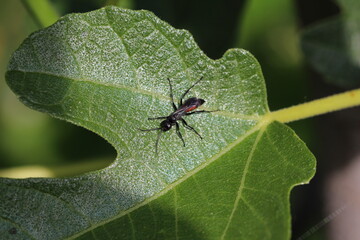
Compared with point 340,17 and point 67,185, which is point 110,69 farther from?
point 340,17

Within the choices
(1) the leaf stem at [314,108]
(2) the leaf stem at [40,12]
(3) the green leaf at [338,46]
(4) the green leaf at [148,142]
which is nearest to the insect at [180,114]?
(4) the green leaf at [148,142]

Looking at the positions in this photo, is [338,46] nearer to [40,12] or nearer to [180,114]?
[180,114]

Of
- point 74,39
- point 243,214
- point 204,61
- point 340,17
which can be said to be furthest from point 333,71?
point 74,39

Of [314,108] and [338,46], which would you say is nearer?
[314,108]

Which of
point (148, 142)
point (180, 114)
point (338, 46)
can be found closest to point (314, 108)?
point (180, 114)

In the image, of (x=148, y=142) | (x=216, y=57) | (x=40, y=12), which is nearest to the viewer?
(x=148, y=142)
